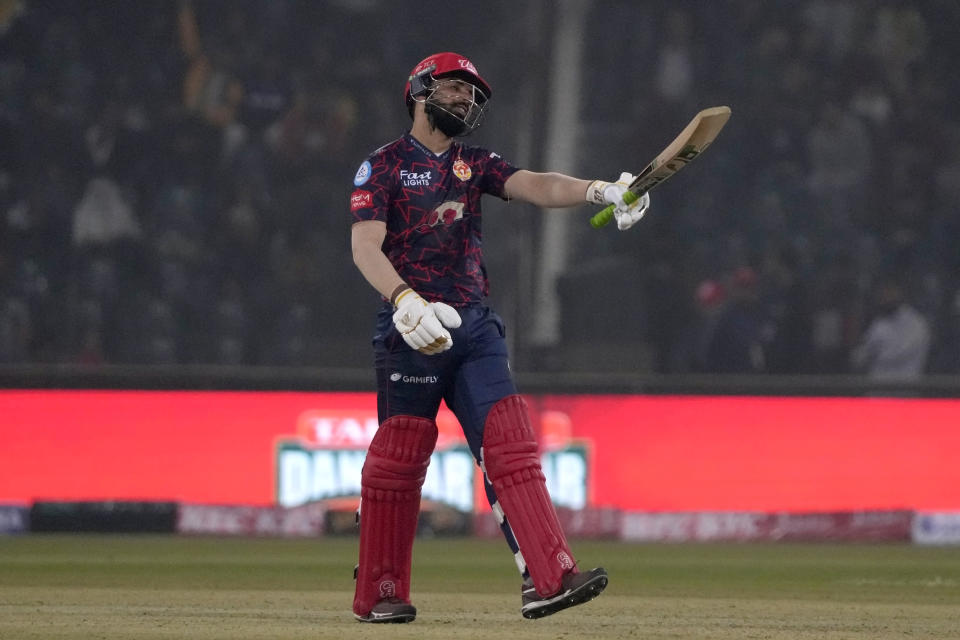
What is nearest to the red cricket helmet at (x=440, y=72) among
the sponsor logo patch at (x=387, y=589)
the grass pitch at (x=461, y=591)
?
the sponsor logo patch at (x=387, y=589)

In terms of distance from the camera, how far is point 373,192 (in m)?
5.11

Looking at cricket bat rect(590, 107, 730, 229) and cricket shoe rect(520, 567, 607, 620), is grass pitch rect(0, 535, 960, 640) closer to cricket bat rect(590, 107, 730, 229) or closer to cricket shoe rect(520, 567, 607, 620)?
cricket shoe rect(520, 567, 607, 620)

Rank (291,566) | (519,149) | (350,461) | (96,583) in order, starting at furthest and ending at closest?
(519,149) < (350,461) < (291,566) < (96,583)

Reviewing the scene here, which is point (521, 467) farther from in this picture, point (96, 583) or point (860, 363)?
point (860, 363)

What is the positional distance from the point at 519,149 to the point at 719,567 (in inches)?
165

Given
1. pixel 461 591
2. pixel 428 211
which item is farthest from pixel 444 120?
pixel 461 591

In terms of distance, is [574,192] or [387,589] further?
[387,589]

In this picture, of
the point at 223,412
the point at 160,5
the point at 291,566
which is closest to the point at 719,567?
the point at 291,566

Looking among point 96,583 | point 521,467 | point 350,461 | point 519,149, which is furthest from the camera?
point 519,149

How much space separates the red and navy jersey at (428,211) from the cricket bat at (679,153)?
481mm

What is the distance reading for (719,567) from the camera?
8.95 m

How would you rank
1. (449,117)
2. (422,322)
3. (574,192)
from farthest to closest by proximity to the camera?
(449,117)
(574,192)
(422,322)

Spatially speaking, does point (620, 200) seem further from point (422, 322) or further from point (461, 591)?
point (461, 591)

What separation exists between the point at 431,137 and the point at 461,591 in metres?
2.69
